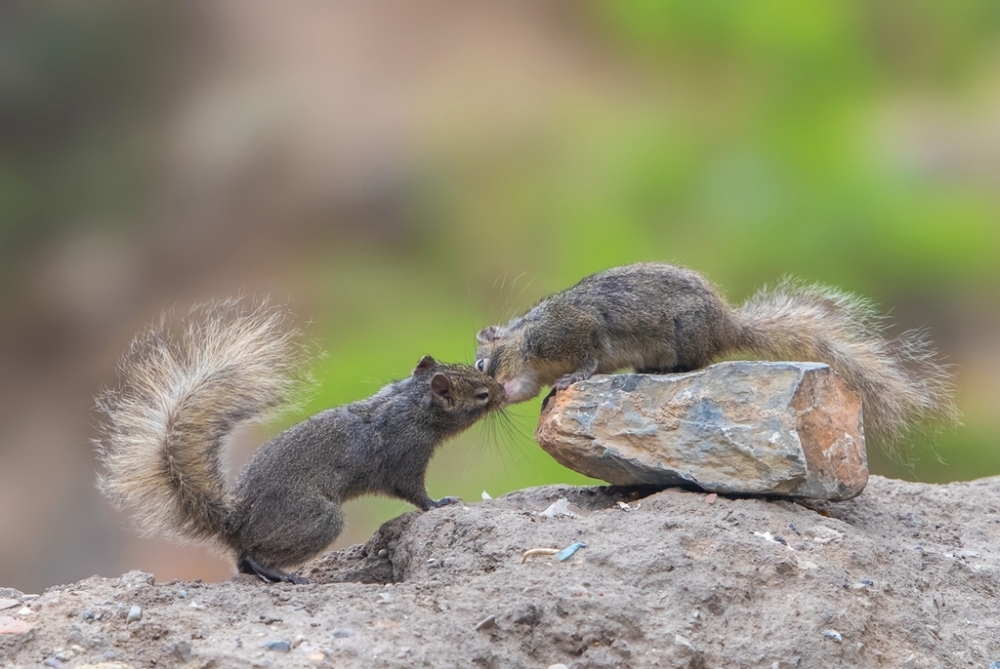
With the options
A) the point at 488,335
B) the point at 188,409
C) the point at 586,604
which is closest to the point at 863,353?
the point at 488,335

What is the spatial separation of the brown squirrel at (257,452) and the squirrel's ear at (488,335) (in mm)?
396

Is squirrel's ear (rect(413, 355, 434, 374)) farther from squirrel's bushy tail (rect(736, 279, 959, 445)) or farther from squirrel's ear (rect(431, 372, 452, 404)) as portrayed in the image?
squirrel's bushy tail (rect(736, 279, 959, 445))

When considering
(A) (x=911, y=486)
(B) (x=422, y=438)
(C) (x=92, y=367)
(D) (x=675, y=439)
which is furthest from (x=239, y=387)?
(C) (x=92, y=367)

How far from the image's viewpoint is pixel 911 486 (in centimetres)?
453

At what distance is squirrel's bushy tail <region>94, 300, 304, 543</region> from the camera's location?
3.56 meters

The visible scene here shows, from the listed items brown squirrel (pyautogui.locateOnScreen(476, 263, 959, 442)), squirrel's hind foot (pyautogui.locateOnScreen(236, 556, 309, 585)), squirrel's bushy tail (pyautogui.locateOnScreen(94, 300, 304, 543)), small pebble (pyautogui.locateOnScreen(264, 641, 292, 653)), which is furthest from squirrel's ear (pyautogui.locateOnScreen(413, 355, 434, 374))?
small pebble (pyautogui.locateOnScreen(264, 641, 292, 653))

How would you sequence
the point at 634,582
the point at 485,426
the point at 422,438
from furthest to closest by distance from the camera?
1. the point at 485,426
2. the point at 422,438
3. the point at 634,582

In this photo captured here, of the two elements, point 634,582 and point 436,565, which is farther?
point 436,565

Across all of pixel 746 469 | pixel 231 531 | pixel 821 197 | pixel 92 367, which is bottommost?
pixel 746 469

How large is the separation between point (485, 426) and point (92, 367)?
392cm

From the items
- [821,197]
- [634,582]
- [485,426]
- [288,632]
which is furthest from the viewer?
[821,197]

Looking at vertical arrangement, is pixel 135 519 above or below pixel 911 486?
above

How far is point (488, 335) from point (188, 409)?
1313mm

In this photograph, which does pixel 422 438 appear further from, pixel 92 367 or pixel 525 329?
pixel 92 367
